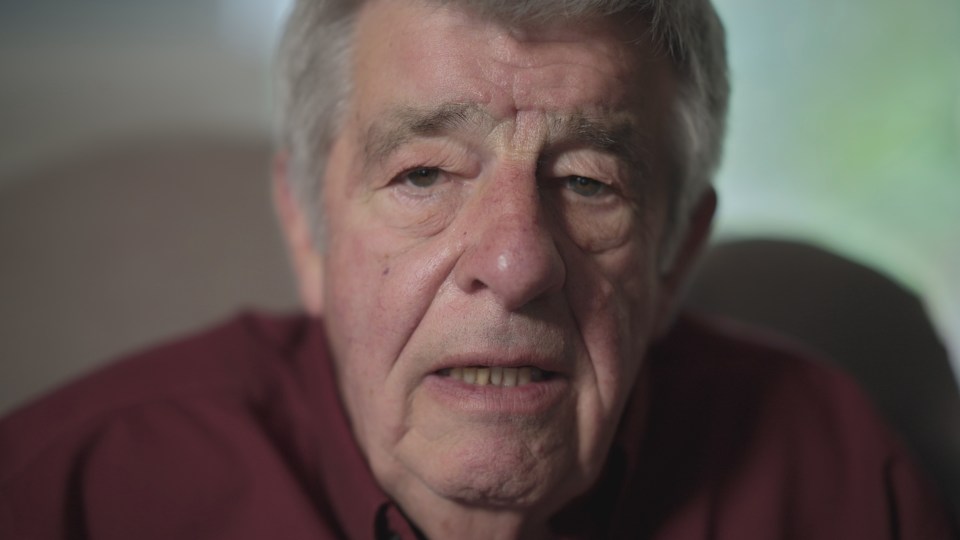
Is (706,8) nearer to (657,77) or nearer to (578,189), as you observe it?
(657,77)

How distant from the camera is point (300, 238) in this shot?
1.37 meters

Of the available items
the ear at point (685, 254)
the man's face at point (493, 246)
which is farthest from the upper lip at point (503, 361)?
the ear at point (685, 254)

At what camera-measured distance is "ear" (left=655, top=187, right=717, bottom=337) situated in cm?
131

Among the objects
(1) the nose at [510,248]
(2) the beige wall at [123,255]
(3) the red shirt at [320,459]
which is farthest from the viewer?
(2) the beige wall at [123,255]

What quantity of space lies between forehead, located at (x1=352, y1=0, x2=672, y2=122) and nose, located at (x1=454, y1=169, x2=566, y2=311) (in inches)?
4.1

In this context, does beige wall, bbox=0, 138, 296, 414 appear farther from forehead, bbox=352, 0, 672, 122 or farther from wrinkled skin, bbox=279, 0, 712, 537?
A: forehead, bbox=352, 0, 672, 122

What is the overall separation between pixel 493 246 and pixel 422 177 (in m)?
0.17

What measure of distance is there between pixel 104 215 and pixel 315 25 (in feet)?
3.63

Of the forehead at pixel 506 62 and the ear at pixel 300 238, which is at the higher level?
the forehead at pixel 506 62

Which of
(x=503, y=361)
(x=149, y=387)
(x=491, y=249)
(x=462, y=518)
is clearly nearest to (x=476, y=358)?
(x=503, y=361)

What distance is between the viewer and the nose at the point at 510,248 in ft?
3.14

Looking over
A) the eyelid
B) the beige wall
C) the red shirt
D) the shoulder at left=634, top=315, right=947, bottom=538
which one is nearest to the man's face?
the eyelid

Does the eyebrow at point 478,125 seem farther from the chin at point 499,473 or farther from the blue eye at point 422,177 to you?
the chin at point 499,473

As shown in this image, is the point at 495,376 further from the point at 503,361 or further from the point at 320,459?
the point at 320,459
